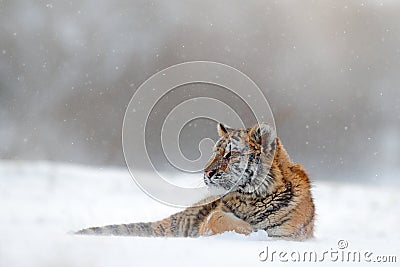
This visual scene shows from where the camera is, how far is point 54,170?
6.12 metres

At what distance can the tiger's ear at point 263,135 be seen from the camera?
8.45 feet

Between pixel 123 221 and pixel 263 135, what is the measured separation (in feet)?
4.94

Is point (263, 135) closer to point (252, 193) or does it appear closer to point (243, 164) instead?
point (243, 164)

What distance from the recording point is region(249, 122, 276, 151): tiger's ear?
101 inches

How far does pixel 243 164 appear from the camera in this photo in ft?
8.39

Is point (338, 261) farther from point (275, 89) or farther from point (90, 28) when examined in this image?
point (90, 28)

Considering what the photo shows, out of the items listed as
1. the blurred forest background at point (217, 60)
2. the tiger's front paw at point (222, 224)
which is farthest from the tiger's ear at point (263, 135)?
the blurred forest background at point (217, 60)

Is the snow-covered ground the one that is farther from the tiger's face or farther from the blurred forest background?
the blurred forest background

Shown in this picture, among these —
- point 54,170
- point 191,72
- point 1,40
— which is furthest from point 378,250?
point 1,40

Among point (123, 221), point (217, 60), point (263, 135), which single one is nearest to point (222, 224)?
point (263, 135)

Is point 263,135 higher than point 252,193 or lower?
higher

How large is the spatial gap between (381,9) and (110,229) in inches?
263

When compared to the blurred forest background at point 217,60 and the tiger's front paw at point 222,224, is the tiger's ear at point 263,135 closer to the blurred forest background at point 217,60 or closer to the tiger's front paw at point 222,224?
the tiger's front paw at point 222,224

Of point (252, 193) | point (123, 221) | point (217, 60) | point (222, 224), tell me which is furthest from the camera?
point (217, 60)
